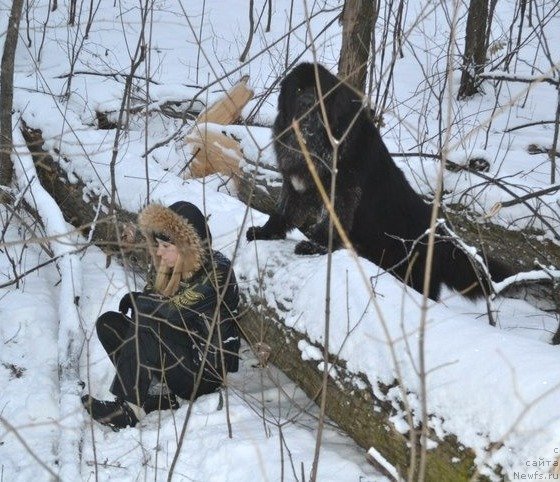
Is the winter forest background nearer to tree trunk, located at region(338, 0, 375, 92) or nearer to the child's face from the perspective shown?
tree trunk, located at region(338, 0, 375, 92)

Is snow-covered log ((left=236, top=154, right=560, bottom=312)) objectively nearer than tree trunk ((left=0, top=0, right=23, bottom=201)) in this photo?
Yes

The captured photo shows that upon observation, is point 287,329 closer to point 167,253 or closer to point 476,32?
point 167,253

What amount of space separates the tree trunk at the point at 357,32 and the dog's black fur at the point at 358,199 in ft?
5.29

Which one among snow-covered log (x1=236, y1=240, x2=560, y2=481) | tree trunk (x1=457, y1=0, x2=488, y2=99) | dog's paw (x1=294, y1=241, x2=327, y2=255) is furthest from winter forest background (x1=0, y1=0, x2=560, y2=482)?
tree trunk (x1=457, y1=0, x2=488, y2=99)

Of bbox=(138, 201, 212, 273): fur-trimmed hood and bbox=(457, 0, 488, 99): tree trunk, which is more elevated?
bbox=(457, 0, 488, 99): tree trunk

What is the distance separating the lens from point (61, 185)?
6.13 m

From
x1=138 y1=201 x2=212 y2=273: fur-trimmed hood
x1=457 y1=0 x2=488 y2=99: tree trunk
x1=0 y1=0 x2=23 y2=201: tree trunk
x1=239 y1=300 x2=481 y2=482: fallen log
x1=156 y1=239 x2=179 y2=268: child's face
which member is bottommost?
x1=239 y1=300 x2=481 y2=482: fallen log

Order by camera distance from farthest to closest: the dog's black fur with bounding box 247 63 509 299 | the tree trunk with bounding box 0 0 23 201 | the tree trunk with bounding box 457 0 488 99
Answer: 1. the tree trunk with bounding box 457 0 488 99
2. the tree trunk with bounding box 0 0 23 201
3. the dog's black fur with bounding box 247 63 509 299

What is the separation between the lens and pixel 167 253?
12.9 ft

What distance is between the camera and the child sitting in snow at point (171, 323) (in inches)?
150

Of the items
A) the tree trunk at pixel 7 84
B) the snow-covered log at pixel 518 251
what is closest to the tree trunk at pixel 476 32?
the snow-covered log at pixel 518 251

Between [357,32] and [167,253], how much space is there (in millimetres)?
3255

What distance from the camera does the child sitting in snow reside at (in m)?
3.80

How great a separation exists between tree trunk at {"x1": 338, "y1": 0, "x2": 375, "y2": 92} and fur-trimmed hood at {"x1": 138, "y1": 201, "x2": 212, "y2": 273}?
2699mm
